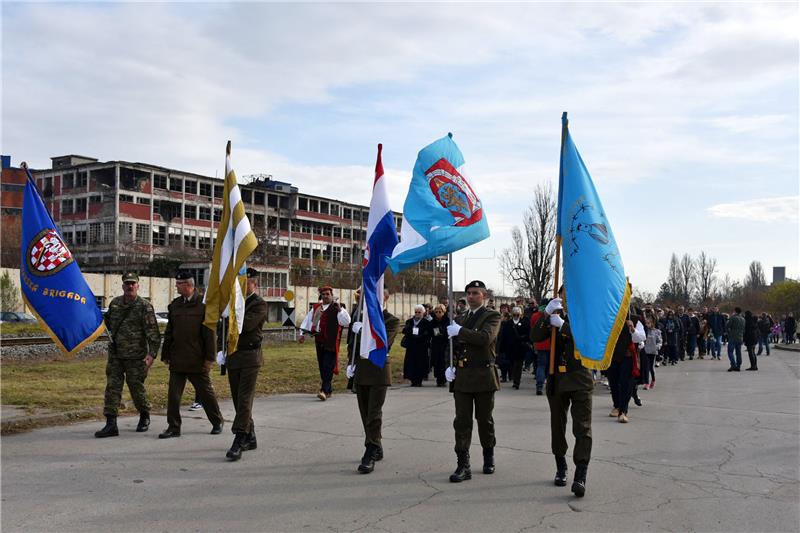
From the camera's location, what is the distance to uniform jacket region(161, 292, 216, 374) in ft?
31.3

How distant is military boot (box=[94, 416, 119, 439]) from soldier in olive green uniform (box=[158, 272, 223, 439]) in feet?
1.95

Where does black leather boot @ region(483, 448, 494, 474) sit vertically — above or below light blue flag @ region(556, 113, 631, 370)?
below

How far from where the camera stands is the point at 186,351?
955cm

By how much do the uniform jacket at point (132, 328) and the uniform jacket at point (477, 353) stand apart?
4307 mm

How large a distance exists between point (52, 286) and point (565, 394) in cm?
661

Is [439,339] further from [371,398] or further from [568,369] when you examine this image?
[568,369]

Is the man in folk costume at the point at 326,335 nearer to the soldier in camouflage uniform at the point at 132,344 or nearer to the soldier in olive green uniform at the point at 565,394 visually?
the soldier in camouflage uniform at the point at 132,344

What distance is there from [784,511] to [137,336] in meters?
7.82

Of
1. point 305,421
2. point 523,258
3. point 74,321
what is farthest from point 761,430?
point 523,258

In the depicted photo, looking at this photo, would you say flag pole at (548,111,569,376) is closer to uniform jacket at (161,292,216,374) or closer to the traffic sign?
uniform jacket at (161,292,216,374)

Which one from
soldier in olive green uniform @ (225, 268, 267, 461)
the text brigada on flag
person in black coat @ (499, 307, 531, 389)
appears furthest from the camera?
person in black coat @ (499, 307, 531, 389)

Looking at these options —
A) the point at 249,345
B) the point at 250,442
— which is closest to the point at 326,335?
the point at 249,345

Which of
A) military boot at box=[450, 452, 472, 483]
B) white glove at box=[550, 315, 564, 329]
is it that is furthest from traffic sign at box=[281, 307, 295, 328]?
white glove at box=[550, 315, 564, 329]

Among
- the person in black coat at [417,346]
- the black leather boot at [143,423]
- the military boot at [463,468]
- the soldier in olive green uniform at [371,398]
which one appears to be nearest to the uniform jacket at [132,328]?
the black leather boot at [143,423]
